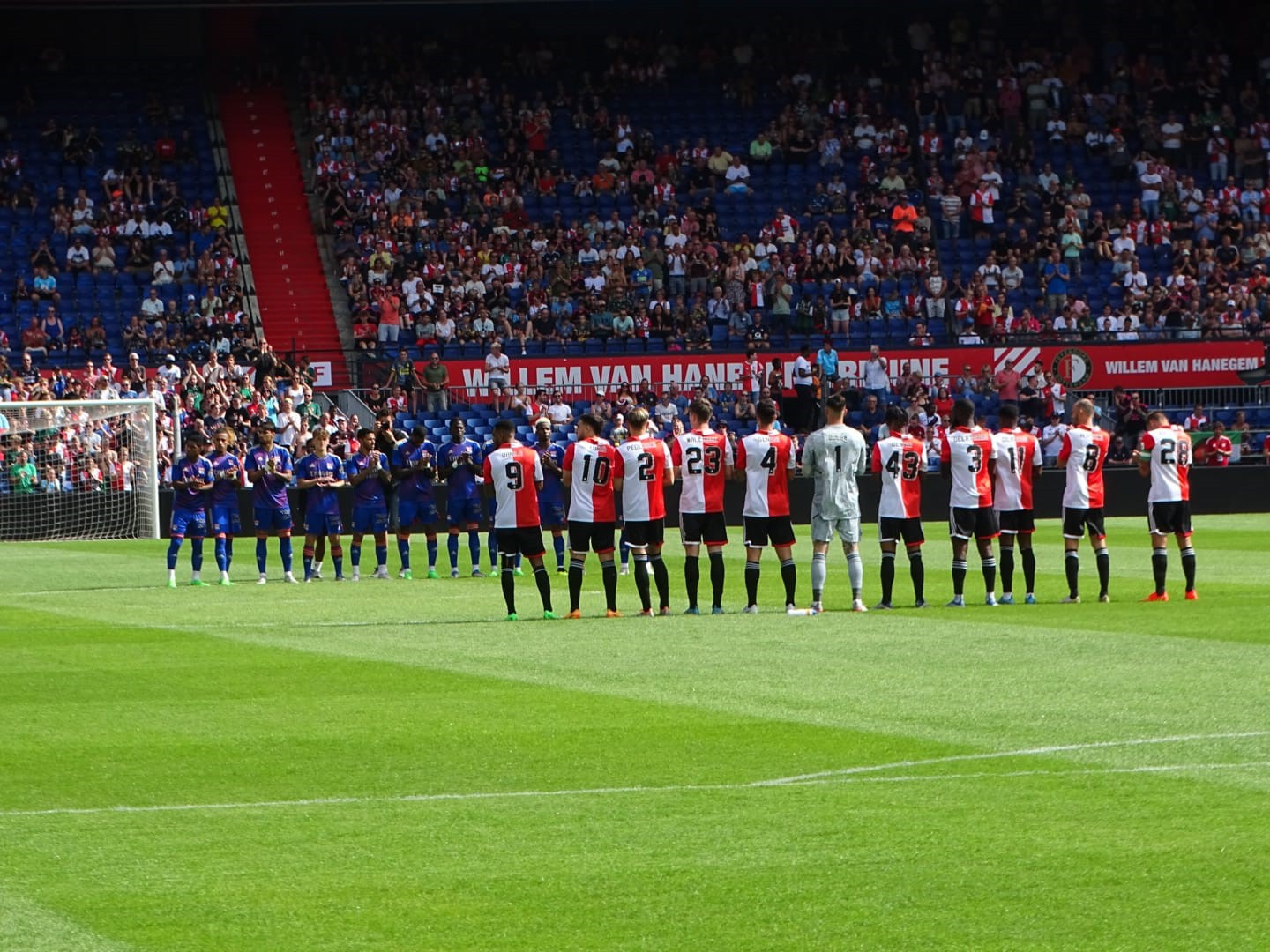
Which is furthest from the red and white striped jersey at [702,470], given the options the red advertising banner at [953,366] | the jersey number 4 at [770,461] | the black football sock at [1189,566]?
the red advertising banner at [953,366]

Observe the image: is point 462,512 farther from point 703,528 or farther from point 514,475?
point 703,528

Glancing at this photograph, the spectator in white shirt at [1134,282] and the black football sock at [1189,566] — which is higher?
the spectator in white shirt at [1134,282]

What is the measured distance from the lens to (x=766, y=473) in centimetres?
1842

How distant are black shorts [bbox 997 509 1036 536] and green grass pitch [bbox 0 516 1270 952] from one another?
6.65 ft

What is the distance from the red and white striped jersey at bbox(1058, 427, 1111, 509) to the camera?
64.2ft

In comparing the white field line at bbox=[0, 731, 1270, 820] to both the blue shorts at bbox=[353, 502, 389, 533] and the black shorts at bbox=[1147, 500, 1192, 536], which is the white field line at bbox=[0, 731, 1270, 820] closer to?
the black shorts at bbox=[1147, 500, 1192, 536]

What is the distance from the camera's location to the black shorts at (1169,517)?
63.9 ft

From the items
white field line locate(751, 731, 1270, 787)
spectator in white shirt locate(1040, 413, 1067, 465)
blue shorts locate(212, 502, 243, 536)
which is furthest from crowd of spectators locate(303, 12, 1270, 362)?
white field line locate(751, 731, 1270, 787)

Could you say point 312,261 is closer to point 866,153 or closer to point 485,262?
point 485,262

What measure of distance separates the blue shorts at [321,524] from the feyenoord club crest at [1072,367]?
66.7 feet

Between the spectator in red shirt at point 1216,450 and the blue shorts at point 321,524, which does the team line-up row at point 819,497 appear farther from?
the spectator in red shirt at point 1216,450

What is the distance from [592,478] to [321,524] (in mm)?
7571

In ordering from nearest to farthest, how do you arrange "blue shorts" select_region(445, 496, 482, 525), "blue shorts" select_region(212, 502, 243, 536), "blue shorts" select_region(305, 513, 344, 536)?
1. "blue shorts" select_region(212, 502, 243, 536)
2. "blue shorts" select_region(305, 513, 344, 536)
3. "blue shorts" select_region(445, 496, 482, 525)

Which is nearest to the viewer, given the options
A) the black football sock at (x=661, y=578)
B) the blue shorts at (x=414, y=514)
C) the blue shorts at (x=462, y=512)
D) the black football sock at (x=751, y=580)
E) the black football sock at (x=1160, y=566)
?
the black football sock at (x=661, y=578)
